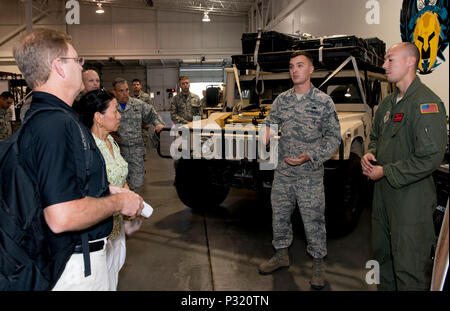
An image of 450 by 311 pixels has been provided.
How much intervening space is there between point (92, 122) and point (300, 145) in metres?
1.57

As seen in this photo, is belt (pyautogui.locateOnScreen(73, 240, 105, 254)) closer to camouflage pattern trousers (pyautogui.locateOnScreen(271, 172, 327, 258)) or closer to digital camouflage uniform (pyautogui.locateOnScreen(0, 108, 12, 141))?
camouflage pattern trousers (pyautogui.locateOnScreen(271, 172, 327, 258))

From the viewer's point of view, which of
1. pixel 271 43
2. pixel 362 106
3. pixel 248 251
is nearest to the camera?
pixel 248 251

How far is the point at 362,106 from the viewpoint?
4113mm

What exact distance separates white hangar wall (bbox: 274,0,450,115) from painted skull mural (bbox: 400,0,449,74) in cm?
15

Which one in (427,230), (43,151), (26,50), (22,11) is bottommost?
(427,230)

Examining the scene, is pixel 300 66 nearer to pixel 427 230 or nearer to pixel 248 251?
pixel 427 230

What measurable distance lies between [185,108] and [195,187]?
278 cm

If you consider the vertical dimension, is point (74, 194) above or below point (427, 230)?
above

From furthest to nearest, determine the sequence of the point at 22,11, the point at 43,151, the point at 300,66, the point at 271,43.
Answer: the point at 22,11
the point at 271,43
the point at 300,66
the point at 43,151

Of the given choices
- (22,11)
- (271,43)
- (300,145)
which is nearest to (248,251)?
(300,145)

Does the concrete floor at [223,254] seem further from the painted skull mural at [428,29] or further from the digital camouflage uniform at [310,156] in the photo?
the painted skull mural at [428,29]

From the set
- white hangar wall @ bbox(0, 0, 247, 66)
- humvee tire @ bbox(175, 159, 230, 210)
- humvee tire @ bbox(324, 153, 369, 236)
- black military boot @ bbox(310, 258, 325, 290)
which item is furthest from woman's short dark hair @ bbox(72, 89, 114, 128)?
white hangar wall @ bbox(0, 0, 247, 66)

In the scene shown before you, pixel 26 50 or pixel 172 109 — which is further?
pixel 172 109

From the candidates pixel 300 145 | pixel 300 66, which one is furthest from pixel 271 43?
pixel 300 145
